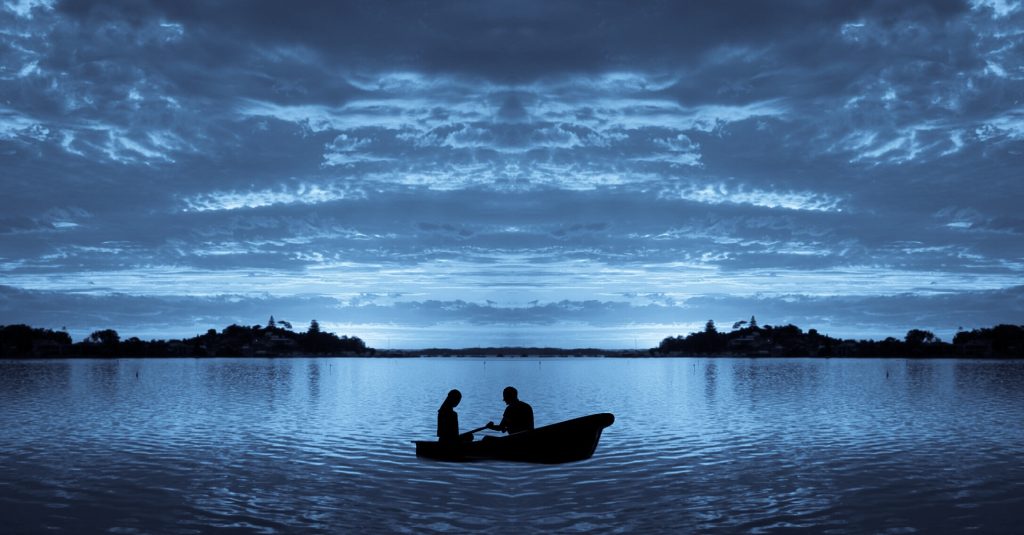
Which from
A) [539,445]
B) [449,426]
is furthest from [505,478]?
[449,426]

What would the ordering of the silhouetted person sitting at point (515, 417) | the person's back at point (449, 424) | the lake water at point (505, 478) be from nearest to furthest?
the lake water at point (505, 478)
the person's back at point (449, 424)
the silhouetted person sitting at point (515, 417)

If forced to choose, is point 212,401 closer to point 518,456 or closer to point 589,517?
point 518,456

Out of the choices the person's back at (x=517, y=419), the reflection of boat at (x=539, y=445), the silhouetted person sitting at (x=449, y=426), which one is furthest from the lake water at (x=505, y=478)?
the person's back at (x=517, y=419)

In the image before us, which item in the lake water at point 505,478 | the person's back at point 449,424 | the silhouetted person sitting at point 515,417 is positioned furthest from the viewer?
the silhouetted person sitting at point 515,417

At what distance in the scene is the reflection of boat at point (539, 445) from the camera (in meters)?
26.5

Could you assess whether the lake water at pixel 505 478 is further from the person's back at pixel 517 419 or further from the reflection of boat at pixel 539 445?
the person's back at pixel 517 419

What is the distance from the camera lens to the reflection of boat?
26.5m

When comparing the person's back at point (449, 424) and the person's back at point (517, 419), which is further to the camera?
the person's back at point (517, 419)

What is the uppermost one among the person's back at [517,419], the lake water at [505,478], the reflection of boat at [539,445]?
the person's back at [517,419]

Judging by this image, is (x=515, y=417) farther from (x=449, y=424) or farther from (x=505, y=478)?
(x=505, y=478)

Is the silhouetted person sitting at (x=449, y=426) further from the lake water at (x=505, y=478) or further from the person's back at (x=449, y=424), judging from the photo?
the lake water at (x=505, y=478)

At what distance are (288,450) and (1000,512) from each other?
2508 centimetres

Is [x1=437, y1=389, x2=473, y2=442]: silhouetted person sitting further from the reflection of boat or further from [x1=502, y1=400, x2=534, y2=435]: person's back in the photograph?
[x1=502, y1=400, x2=534, y2=435]: person's back

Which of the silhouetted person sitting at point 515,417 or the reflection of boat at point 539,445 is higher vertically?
the silhouetted person sitting at point 515,417
